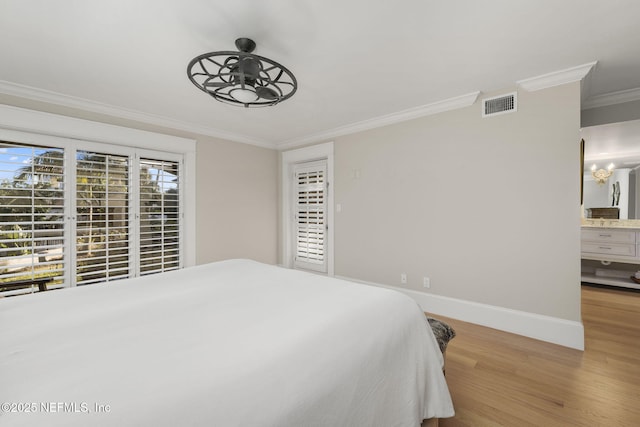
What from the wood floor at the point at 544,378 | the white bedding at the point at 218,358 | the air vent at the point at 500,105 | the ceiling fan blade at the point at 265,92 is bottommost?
the wood floor at the point at 544,378

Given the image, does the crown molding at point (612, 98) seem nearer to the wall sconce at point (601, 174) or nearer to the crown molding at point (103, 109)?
the wall sconce at point (601, 174)

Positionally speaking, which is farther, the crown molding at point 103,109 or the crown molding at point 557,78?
the crown molding at point 103,109

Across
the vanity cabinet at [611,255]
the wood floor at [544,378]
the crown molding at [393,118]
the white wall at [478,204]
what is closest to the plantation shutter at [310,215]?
the crown molding at [393,118]

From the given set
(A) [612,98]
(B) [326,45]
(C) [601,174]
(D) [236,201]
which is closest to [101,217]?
(D) [236,201]

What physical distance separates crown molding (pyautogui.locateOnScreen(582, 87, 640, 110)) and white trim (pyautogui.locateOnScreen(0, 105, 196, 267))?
461 cm

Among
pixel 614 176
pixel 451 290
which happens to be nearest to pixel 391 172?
pixel 451 290

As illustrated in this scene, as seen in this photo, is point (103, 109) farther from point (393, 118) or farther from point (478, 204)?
point (478, 204)

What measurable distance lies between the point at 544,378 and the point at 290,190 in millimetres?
3734

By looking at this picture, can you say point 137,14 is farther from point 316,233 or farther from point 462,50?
point 316,233

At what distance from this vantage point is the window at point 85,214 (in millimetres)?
2443

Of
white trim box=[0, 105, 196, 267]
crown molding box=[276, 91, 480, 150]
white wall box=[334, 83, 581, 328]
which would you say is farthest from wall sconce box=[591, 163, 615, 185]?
white trim box=[0, 105, 196, 267]

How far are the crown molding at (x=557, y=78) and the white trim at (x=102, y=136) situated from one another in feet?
12.3

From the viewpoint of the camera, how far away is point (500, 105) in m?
2.52

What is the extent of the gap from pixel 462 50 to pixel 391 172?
5.02 ft
